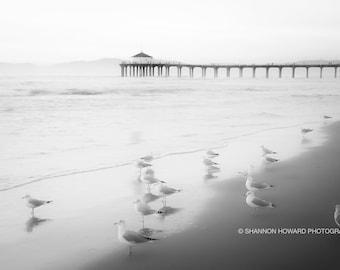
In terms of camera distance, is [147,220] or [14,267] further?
[147,220]

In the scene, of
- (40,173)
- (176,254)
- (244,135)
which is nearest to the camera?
Result: (176,254)

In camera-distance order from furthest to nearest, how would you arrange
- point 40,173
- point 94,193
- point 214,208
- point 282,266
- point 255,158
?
point 255,158 → point 40,173 → point 94,193 → point 214,208 → point 282,266

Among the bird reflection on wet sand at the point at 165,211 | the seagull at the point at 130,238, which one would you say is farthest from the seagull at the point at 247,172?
the seagull at the point at 130,238

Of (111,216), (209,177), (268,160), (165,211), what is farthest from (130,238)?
(268,160)

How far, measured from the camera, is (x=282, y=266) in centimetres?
357

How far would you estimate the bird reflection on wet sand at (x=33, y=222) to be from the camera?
468 cm

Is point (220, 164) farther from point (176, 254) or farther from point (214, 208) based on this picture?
point (176, 254)

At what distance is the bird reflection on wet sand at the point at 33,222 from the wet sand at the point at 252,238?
4.05ft

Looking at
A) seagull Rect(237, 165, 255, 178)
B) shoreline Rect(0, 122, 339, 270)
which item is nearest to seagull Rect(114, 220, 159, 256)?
shoreline Rect(0, 122, 339, 270)

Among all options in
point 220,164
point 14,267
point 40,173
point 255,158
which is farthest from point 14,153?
point 14,267

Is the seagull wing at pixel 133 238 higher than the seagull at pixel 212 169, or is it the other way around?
the seagull wing at pixel 133 238

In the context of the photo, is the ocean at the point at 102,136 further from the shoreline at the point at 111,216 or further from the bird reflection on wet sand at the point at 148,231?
the bird reflection on wet sand at the point at 148,231

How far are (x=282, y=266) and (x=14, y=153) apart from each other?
7.14 meters

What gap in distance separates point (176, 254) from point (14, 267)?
1.42 meters
